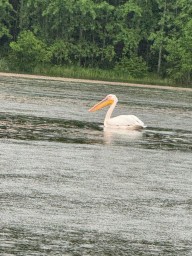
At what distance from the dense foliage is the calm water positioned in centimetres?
5162

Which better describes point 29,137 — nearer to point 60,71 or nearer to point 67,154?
point 67,154

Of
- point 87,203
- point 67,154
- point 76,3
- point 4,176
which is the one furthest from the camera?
point 76,3

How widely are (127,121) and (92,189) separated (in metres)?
13.3

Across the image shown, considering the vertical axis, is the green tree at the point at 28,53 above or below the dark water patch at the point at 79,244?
below

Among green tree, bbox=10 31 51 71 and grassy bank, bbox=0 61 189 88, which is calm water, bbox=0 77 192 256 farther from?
green tree, bbox=10 31 51 71

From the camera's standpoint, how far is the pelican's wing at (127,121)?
27766 millimetres

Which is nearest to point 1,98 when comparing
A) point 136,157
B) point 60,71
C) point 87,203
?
point 136,157

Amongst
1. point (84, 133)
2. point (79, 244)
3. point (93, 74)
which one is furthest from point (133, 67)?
point (79, 244)

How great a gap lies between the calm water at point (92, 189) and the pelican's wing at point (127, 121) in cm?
34

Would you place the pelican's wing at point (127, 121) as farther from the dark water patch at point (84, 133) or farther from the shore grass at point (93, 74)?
the shore grass at point (93, 74)

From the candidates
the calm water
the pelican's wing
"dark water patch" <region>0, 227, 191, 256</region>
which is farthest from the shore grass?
"dark water patch" <region>0, 227, 191, 256</region>

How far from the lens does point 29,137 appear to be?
22641mm

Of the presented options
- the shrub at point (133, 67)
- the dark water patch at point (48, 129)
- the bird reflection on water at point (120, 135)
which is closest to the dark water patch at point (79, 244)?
the dark water patch at point (48, 129)

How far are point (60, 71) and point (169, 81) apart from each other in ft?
24.4
